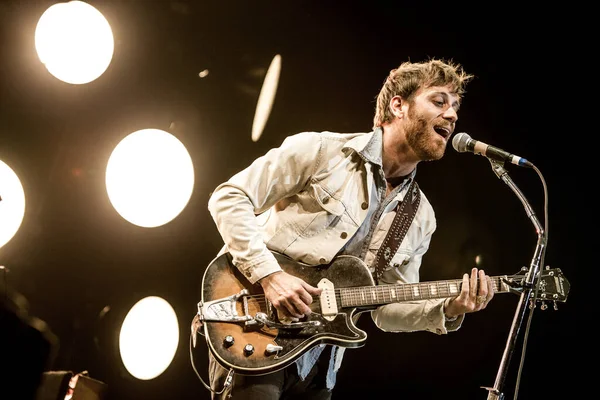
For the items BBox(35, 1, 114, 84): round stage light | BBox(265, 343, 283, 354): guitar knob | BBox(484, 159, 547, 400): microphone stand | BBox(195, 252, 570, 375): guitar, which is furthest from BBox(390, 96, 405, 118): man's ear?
BBox(35, 1, 114, 84): round stage light

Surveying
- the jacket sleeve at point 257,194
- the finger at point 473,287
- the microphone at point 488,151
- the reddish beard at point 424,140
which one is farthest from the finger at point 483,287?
the jacket sleeve at point 257,194

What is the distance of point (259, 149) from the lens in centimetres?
369

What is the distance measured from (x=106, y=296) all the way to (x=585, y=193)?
3.47m

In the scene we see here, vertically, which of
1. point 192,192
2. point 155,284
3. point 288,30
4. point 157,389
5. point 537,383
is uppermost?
point 288,30

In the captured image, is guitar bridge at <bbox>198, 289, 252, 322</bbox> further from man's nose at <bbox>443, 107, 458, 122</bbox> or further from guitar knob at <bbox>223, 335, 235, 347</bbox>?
man's nose at <bbox>443, 107, 458, 122</bbox>

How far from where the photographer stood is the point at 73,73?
3.22 meters

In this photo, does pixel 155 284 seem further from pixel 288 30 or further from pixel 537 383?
pixel 537 383

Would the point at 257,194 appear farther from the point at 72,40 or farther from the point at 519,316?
the point at 72,40

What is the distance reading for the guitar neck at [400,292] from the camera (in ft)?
7.95

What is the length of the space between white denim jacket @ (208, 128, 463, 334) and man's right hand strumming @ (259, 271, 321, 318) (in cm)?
4

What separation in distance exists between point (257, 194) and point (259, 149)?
4.15 ft

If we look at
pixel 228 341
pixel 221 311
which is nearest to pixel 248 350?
pixel 228 341

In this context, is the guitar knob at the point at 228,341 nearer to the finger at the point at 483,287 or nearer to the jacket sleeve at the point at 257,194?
the jacket sleeve at the point at 257,194

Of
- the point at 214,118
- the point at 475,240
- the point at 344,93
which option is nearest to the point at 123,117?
the point at 214,118
